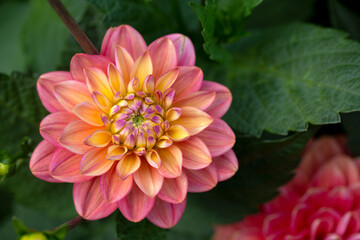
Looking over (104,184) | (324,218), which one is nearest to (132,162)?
(104,184)

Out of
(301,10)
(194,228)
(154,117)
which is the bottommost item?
(194,228)

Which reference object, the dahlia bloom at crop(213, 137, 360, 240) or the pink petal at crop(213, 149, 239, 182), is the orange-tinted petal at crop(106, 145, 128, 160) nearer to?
the pink petal at crop(213, 149, 239, 182)

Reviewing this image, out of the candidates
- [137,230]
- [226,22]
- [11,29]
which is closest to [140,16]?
[226,22]

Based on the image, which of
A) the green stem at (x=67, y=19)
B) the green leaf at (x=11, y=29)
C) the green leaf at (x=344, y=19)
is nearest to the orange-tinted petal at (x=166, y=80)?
the green stem at (x=67, y=19)

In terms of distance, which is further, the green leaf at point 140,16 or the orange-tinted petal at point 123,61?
the green leaf at point 140,16

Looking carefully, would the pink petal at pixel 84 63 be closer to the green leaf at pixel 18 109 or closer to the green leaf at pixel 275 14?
the green leaf at pixel 18 109

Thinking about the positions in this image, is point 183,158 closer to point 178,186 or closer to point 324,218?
point 178,186

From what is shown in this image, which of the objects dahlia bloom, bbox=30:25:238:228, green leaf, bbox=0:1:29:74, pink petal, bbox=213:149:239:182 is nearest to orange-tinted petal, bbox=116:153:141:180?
dahlia bloom, bbox=30:25:238:228
